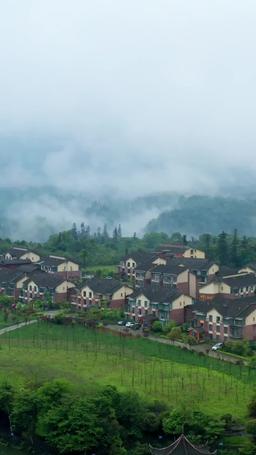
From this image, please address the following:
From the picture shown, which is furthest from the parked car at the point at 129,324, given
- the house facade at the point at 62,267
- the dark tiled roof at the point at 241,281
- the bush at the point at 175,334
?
the house facade at the point at 62,267

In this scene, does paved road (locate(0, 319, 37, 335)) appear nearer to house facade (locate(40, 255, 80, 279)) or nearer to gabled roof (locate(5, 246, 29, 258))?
house facade (locate(40, 255, 80, 279))

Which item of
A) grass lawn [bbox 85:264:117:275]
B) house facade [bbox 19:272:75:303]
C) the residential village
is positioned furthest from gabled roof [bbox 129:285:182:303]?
grass lawn [bbox 85:264:117:275]

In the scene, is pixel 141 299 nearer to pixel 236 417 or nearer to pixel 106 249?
pixel 236 417

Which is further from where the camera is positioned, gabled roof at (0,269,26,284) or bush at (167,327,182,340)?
gabled roof at (0,269,26,284)

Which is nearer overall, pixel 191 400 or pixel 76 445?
pixel 76 445

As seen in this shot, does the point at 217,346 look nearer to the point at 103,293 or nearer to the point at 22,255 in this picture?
the point at 103,293

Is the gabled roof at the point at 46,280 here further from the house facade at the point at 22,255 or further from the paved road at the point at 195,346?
the house facade at the point at 22,255

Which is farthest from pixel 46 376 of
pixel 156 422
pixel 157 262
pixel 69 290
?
pixel 157 262

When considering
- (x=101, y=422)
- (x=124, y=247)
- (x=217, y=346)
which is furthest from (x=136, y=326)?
(x=124, y=247)
